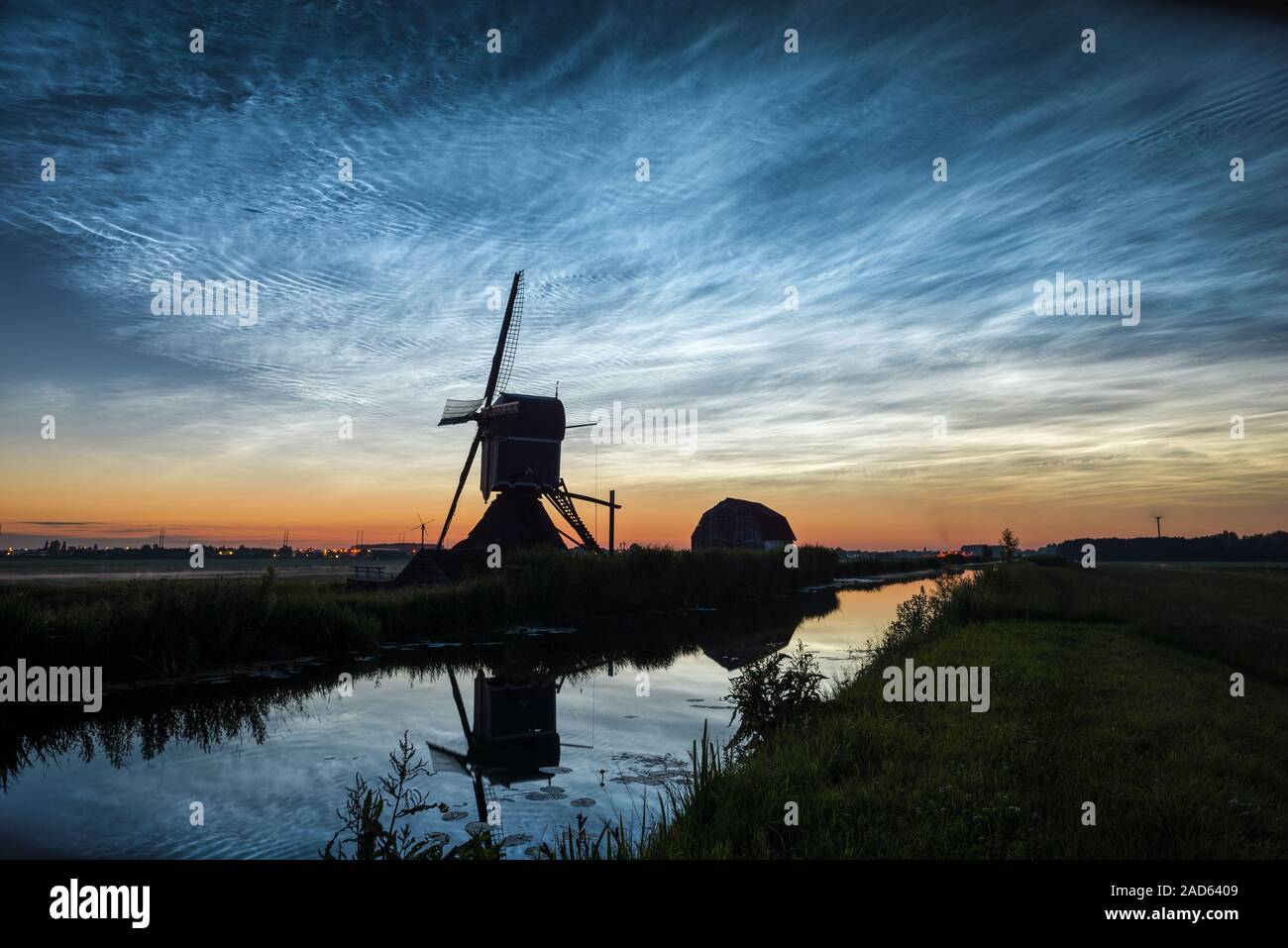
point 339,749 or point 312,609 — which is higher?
point 312,609

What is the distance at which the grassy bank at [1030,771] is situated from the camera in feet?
18.8

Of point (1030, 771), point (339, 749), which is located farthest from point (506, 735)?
point (1030, 771)

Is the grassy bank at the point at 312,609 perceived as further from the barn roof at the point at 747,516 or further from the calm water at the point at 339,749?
the barn roof at the point at 747,516

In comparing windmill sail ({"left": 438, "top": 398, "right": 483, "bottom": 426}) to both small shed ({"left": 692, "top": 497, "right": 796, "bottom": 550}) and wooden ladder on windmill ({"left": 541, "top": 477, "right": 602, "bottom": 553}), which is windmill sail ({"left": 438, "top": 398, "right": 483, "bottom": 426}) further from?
small shed ({"left": 692, "top": 497, "right": 796, "bottom": 550})

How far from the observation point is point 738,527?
226ft

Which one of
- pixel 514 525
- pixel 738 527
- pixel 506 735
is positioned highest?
pixel 514 525

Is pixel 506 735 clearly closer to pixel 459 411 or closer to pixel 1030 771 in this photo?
pixel 1030 771

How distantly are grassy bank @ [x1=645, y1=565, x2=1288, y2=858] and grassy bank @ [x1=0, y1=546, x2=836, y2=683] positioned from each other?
14895 mm

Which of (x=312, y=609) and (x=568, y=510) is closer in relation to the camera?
(x=312, y=609)

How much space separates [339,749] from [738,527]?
59.4 m

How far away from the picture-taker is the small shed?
68.0 metres

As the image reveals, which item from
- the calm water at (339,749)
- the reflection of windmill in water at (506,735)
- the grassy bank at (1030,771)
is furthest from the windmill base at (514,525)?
the grassy bank at (1030,771)
